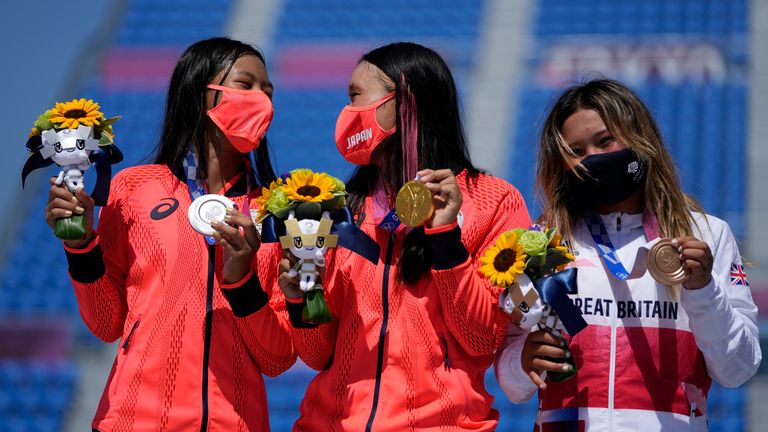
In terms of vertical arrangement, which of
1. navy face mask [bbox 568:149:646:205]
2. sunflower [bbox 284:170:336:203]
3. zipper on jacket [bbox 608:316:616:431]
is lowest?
zipper on jacket [bbox 608:316:616:431]

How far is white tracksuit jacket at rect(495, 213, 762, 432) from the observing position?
8.59 feet

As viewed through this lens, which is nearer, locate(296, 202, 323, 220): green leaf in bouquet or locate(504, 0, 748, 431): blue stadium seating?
locate(296, 202, 323, 220): green leaf in bouquet

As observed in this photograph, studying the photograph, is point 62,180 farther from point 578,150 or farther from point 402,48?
point 578,150

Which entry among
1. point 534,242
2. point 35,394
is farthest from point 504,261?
point 35,394

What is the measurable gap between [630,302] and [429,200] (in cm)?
69

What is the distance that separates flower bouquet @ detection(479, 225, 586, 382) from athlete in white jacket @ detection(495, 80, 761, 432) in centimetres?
8

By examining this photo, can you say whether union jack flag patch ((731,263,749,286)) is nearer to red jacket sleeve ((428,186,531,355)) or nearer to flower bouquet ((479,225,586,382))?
flower bouquet ((479,225,586,382))

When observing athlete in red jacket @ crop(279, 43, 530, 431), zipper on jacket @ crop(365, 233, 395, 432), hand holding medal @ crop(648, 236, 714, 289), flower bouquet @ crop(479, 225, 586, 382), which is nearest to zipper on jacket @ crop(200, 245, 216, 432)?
athlete in red jacket @ crop(279, 43, 530, 431)

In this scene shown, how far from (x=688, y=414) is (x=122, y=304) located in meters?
1.63

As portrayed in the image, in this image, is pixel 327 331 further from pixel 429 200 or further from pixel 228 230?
pixel 429 200

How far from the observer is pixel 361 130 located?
9.13 feet

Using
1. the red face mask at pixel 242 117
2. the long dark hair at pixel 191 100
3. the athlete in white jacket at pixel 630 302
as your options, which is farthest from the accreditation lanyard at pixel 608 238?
the long dark hair at pixel 191 100

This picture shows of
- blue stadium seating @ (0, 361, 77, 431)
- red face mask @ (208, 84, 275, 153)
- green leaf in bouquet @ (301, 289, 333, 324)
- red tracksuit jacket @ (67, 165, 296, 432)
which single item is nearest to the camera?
green leaf in bouquet @ (301, 289, 333, 324)

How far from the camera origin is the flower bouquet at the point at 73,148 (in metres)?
2.66
